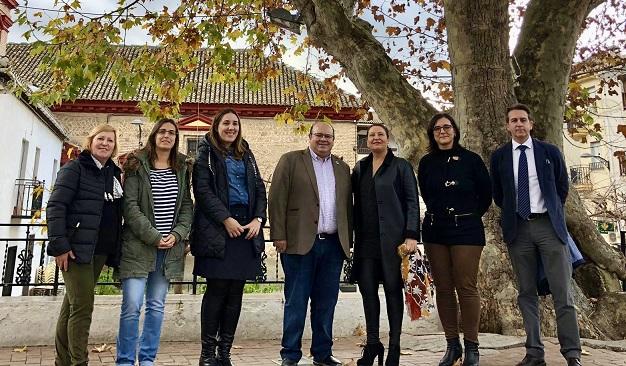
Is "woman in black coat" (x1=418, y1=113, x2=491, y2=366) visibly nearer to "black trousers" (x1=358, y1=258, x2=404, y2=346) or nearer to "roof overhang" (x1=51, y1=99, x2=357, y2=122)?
Answer: "black trousers" (x1=358, y1=258, x2=404, y2=346)

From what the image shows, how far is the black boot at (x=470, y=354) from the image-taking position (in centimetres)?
405

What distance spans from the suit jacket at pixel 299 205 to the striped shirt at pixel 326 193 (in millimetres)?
51

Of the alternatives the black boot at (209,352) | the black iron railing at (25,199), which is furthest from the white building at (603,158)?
the black iron railing at (25,199)

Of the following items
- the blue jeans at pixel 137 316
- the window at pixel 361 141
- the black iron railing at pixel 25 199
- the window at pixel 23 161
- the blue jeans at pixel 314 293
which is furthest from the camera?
the window at pixel 361 141

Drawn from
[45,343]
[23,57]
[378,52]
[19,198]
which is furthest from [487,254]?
[23,57]

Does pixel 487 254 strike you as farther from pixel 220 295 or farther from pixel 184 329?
pixel 184 329

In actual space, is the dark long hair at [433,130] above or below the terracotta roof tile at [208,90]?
below

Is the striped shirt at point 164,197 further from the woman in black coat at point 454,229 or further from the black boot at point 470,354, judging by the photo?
the black boot at point 470,354

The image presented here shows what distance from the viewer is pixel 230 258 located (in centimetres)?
403

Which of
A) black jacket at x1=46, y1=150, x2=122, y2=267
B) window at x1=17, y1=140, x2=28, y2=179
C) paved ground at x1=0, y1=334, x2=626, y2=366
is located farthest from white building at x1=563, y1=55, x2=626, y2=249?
window at x1=17, y1=140, x2=28, y2=179

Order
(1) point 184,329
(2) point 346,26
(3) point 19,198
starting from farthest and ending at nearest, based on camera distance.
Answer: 1. (3) point 19,198
2. (2) point 346,26
3. (1) point 184,329

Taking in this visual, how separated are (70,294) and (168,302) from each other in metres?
2.54

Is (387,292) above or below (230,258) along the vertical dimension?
below

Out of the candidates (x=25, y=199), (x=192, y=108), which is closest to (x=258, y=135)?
(x=192, y=108)
